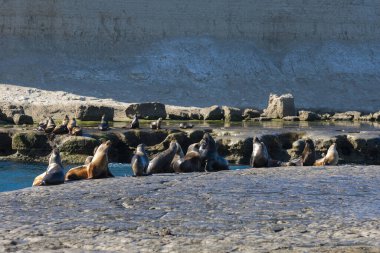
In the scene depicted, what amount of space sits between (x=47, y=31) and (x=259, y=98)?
14.0 meters

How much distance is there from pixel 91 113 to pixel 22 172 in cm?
1191

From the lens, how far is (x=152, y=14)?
6044 centimetres

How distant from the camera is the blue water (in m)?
19.6

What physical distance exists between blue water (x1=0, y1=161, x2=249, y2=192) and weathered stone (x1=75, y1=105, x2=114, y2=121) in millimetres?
9394

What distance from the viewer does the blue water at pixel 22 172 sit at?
19.6 metres

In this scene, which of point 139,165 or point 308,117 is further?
point 308,117

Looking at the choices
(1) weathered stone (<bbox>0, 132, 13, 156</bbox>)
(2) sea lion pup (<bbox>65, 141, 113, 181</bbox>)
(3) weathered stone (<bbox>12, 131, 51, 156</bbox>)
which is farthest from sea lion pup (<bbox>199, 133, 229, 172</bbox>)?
(1) weathered stone (<bbox>0, 132, 13, 156</bbox>)

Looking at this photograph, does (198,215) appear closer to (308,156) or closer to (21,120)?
(308,156)

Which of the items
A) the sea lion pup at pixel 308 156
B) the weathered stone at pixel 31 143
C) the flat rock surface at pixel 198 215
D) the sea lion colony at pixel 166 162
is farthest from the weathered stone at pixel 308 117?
the flat rock surface at pixel 198 215

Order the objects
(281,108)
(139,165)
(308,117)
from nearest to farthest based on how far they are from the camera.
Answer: (139,165) < (308,117) < (281,108)

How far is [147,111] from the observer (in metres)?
35.9

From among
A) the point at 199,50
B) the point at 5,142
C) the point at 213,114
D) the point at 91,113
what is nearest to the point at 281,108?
the point at 213,114

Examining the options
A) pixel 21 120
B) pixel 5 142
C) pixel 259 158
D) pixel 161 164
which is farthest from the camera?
pixel 21 120

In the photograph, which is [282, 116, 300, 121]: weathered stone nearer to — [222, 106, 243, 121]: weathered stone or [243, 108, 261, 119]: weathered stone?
[243, 108, 261, 119]: weathered stone
